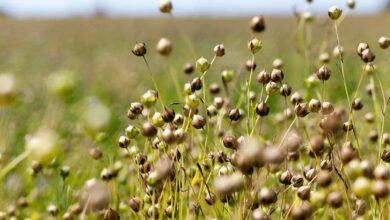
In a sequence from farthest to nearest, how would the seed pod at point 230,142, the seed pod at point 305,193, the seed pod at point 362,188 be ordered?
the seed pod at point 230,142 < the seed pod at point 305,193 < the seed pod at point 362,188

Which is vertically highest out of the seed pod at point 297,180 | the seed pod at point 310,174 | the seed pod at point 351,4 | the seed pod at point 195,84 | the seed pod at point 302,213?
the seed pod at point 351,4

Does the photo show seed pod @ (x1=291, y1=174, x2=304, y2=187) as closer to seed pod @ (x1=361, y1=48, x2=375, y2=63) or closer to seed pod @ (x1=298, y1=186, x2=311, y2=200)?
seed pod @ (x1=298, y1=186, x2=311, y2=200)

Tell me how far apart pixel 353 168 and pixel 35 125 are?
7.23 feet

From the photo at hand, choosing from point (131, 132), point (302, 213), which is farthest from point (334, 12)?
point (302, 213)

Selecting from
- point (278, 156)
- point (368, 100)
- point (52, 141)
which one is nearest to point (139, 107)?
point (278, 156)

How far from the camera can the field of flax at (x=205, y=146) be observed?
1103mm

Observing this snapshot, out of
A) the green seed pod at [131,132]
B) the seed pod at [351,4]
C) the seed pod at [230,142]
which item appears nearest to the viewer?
the seed pod at [230,142]

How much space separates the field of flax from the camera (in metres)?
1.10

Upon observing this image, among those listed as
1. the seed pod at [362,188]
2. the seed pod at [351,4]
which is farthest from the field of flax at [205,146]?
the seed pod at [351,4]

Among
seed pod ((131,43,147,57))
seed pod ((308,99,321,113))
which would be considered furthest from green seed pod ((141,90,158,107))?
seed pod ((308,99,321,113))

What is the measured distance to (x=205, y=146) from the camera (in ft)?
5.05

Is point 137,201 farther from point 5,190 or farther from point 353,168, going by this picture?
point 5,190

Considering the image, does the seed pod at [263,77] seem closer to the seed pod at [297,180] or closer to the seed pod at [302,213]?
Answer: the seed pod at [297,180]

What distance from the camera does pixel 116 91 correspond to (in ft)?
15.8
